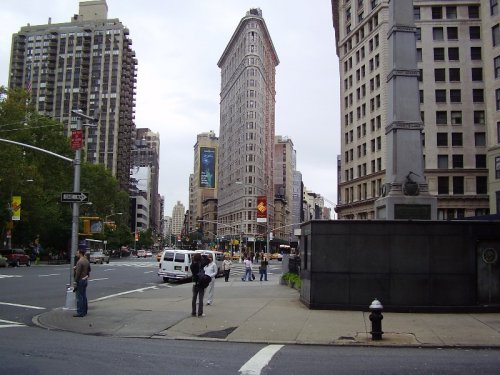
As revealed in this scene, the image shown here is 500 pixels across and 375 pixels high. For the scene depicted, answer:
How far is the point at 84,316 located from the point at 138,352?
5.41 metres

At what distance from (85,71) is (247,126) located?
57.6m

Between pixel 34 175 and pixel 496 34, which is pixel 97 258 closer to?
pixel 34 175

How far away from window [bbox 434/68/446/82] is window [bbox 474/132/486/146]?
8.13 meters

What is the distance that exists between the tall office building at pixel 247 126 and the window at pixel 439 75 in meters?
64.3

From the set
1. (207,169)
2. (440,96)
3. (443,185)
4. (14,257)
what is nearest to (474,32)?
(440,96)

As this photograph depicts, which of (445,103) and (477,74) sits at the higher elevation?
(477,74)

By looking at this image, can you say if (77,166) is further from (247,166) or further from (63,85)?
(63,85)

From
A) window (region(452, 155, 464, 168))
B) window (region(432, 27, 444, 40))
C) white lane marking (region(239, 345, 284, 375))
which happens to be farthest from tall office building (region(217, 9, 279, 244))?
white lane marking (region(239, 345, 284, 375))

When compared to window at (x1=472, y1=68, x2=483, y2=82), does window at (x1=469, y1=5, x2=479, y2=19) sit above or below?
above

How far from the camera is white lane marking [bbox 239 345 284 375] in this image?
315 inches

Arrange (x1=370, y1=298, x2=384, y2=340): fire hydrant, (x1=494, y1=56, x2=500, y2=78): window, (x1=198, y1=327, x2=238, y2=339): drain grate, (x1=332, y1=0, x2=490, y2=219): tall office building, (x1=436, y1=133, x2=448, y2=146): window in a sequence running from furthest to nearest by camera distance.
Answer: (x1=436, y1=133, x2=448, y2=146): window → (x1=332, y1=0, x2=490, y2=219): tall office building → (x1=494, y1=56, x2=500, y2=78): window → (x1=198, y1=327, x2=238, y2=339): drain grate → (x1=370, y1=298, x2=384, y2=340): fire hydrant

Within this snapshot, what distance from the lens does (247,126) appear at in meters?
131

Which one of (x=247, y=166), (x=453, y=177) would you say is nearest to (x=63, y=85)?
(x=247, y=166)

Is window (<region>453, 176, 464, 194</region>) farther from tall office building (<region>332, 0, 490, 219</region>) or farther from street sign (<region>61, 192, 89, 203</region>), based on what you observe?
street sign (<region>61, 192, 89, 203</region>)
